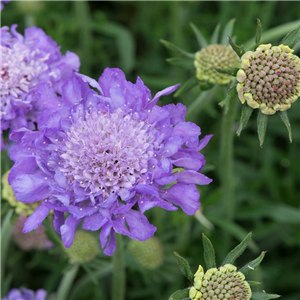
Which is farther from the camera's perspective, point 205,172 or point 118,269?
point 205,172

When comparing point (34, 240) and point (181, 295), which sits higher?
point (181, 295)

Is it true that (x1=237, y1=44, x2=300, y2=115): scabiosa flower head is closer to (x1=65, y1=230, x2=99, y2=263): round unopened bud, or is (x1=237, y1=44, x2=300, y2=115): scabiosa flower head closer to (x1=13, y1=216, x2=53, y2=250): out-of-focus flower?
(x1=65, y1=230, x2=99, y2=263): round unopened bud

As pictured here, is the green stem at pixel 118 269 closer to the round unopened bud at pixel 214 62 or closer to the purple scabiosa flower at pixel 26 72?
the purple scabiosa flower at pixel 26 72

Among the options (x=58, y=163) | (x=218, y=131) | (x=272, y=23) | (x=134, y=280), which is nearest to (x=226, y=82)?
(x=58, y=163)

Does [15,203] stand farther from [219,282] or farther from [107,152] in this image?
[219,282]

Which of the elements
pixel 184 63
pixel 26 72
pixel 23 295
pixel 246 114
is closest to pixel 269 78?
pixel 246 114

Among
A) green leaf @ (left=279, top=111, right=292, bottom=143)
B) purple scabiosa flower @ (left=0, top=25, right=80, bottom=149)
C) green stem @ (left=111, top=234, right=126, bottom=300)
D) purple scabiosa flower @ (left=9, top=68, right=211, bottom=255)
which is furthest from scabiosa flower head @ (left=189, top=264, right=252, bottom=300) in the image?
purple scabiosa flower @ (left=0, top=25, right=80, bottom=149)

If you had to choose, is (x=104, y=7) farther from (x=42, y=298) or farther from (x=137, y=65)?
(x=42, y=298)
